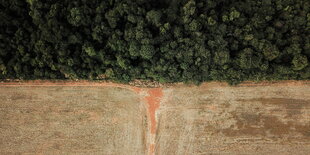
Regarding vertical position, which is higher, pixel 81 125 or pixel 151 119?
pixel 151 119

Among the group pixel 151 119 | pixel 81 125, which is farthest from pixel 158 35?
pixel 81 125

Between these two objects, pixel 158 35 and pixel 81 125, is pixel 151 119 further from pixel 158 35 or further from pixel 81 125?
pixel 158 35

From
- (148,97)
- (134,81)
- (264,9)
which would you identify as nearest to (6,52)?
(134,81)

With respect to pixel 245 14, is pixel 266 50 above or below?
below

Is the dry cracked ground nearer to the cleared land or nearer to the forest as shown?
the cleared land

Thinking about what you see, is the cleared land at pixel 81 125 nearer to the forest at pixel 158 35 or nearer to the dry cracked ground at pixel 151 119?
the dry cracked ground at pixel 151 119

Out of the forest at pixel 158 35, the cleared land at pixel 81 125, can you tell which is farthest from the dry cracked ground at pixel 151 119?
the forest at pixel 158 35

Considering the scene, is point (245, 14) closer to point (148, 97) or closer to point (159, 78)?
point (159, 78)
